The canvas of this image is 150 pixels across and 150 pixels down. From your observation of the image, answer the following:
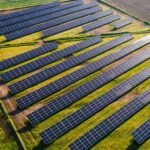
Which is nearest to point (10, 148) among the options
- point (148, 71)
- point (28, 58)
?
point (28, 58)

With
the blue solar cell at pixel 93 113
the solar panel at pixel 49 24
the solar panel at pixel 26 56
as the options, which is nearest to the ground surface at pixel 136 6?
the solar panel at pixel 49 24

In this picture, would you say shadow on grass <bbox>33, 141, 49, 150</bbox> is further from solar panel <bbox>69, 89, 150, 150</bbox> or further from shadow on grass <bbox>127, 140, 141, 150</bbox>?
shadow on grass <bbox>127, 140, 141, 150</bbox>

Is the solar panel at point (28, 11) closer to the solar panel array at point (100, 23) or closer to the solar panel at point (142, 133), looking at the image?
the solar panel array at point (100, 23)

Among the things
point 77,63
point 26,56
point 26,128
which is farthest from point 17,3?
point 26,128

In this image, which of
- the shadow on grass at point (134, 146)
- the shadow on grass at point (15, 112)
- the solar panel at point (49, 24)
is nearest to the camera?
the shadow on grass at point (134, 146)

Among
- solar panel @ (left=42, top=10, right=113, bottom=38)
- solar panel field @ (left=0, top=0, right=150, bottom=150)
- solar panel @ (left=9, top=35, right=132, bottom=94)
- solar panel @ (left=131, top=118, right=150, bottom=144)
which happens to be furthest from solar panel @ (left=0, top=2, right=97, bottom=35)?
solar panel @ (left=131, top=118, right=150, bottom=144)

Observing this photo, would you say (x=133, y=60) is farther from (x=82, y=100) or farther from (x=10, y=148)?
(x=10, y=148)

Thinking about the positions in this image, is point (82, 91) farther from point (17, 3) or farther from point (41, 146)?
point (17, 3)
